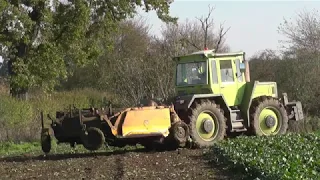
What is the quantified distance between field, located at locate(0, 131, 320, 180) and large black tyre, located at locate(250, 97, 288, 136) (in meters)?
1.11

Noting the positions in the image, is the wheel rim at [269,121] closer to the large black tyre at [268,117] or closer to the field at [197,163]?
the large black tyre at [268,117]

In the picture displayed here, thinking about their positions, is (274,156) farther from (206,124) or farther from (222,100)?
(222,100)

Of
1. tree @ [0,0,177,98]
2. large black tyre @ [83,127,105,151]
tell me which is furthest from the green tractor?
tree @ [0,0,177,98]

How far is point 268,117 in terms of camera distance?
2006 centimetres

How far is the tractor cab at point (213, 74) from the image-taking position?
19.0 meters

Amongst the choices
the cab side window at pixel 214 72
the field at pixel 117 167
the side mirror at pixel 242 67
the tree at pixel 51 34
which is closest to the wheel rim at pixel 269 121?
the side mirror at pixel 242 67

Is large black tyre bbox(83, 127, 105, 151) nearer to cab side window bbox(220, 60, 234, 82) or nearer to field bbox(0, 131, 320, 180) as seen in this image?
field bbox(0, 131, 320, 180)

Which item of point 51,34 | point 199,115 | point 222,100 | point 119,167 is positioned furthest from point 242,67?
point 51,34

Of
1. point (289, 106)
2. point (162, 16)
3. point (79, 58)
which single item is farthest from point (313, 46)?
point (289, 106)

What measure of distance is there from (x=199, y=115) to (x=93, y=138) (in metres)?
3.43

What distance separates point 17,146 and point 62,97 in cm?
931

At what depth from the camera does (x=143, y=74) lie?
1272 inches

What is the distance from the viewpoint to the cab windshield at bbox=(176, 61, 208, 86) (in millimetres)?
19031

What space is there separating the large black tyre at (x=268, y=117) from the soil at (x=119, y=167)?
248 centimetres
